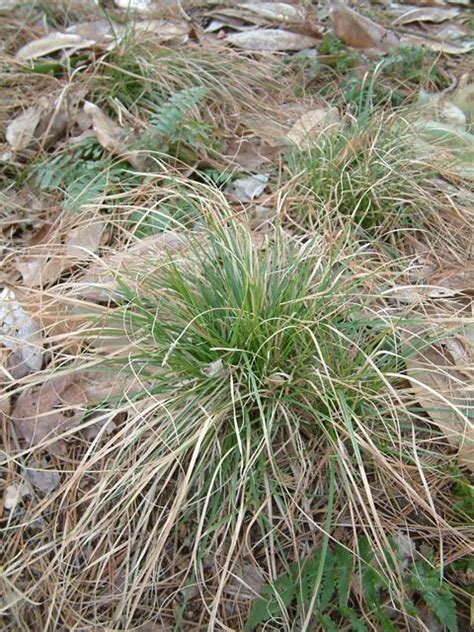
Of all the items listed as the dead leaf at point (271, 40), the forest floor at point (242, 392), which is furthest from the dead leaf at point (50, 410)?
the dead leaf at point (271, 40)

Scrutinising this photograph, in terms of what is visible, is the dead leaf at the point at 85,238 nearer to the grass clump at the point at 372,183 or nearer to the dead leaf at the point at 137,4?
the grass clump at the point at 372,183

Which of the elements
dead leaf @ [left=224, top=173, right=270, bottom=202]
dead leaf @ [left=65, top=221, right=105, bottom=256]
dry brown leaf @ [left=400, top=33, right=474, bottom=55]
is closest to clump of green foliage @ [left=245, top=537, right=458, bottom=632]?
dead leaf @ [left=65, top=221, right=105, bottom=256]

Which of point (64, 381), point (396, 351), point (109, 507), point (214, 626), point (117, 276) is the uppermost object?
point (117, 276)

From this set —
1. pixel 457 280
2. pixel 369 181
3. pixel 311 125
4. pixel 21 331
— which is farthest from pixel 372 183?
pixel 21 331

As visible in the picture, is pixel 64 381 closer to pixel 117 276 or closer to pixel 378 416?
pixel 117 276

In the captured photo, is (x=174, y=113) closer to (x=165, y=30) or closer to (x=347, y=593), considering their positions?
(x=165, y=30)

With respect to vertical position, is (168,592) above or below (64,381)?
below

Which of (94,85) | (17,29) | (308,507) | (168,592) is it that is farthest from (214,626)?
(17,29)
